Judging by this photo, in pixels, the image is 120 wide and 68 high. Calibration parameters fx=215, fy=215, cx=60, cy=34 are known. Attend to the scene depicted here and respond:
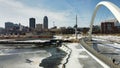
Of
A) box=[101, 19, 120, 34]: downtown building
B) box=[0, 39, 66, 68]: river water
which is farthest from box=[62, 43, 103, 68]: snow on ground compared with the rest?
box=[101, 19, 120, 34]: downtown building

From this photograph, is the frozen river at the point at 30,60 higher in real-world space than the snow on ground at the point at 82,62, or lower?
lower

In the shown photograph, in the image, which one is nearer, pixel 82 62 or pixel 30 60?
pixel 82 62

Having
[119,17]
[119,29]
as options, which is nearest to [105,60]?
[119,17]

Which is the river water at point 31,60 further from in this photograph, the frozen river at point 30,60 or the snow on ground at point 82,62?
the snow on ground at point 82,62

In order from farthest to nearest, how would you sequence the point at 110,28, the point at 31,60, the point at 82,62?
the point at 110,28 < the point at 31,60 < the point at 82,62

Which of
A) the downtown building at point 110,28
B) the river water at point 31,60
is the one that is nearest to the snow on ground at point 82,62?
the river water at point 31,60

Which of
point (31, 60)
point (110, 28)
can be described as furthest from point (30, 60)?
point (110, 28)

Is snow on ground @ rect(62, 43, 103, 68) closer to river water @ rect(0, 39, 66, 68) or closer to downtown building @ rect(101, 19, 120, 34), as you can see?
river water @ rect(0, 39, 66, 68)

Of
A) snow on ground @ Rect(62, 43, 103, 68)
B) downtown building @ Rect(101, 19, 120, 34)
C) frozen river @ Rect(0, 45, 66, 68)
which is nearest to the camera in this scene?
snow on ground @ Rect(62, 43, 103, 68)

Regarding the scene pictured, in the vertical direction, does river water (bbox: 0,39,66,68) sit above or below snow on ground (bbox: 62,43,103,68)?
below

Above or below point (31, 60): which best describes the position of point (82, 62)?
above

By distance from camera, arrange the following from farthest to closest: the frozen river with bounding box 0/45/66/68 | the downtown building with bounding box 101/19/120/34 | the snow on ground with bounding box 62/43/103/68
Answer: the downtown building with bounding box 101/19/120/34, the frozen river with bounding box 0/45/66/68, the snow on ground with bounding box 62/43/103/68

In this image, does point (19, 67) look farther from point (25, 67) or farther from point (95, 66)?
point (95, 66)

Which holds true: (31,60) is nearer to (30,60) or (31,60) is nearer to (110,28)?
(30,60)
